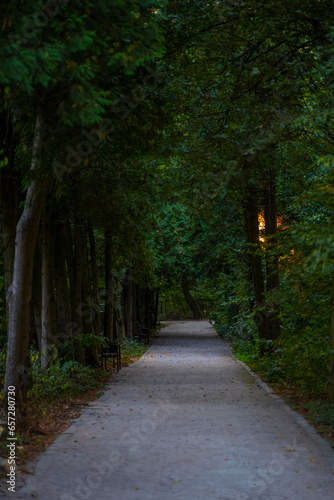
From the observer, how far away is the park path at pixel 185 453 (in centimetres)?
645

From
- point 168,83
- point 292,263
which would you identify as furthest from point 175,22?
point 292,263

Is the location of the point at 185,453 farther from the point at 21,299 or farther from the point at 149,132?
the point at 149,132

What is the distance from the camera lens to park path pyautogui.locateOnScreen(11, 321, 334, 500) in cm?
645

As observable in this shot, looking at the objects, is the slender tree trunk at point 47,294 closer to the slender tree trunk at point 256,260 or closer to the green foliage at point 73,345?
the green foliage at point 73,345

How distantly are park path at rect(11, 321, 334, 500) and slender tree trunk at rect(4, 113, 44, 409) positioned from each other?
109 cm

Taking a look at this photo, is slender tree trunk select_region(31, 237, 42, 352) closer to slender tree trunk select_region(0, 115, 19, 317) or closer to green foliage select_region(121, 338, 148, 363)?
slender tree trunk select_region(0, 115, 19, 317)

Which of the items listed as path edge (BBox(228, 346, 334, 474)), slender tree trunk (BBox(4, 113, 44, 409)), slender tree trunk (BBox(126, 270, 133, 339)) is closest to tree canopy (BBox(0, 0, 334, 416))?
slender tree trunk (BBox(4, 113, 44, 409))

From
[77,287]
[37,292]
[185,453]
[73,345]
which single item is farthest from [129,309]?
[185,453]

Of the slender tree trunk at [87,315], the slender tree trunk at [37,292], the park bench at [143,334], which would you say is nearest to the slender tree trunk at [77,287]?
the slender tree trunk at [87,315]

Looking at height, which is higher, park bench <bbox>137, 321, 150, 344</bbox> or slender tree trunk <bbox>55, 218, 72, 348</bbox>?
slender tree trunk <bbox>55, 218, 72, 348</bbox>

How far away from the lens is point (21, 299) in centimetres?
959

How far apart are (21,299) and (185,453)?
329 cm

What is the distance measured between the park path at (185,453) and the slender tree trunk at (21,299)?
42.9 inches

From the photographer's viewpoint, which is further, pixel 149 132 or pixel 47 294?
pixel 47 294
